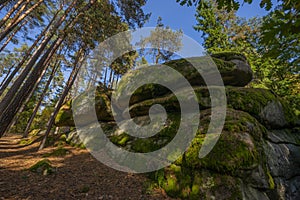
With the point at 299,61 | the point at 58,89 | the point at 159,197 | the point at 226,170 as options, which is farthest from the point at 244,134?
the point at 58,89

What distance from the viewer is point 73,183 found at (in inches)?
227

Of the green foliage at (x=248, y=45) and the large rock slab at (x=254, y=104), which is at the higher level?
the green foliage at (x=248, y=45)

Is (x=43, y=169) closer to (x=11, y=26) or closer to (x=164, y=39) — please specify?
(x=11, y=26)

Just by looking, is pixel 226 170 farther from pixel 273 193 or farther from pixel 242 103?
pixel 242 103

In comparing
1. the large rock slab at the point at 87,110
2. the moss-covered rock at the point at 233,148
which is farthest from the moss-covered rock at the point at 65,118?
the moss-covered rock at the point at 233,148

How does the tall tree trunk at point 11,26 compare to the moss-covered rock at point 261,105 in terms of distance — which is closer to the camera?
the moss-covered rock at point 261,105

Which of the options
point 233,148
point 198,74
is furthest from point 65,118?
point 233,148

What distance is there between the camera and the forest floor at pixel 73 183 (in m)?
5.04

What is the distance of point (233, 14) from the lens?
61.5 feet

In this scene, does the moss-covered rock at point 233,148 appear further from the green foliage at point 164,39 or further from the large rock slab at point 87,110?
the green foliage at point 164,39

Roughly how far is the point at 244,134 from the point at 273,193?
1.90 metres

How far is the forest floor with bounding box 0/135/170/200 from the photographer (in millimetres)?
5043

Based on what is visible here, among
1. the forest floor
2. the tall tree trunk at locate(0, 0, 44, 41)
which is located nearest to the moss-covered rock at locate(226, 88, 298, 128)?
the forest floor

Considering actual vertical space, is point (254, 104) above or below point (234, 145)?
above
